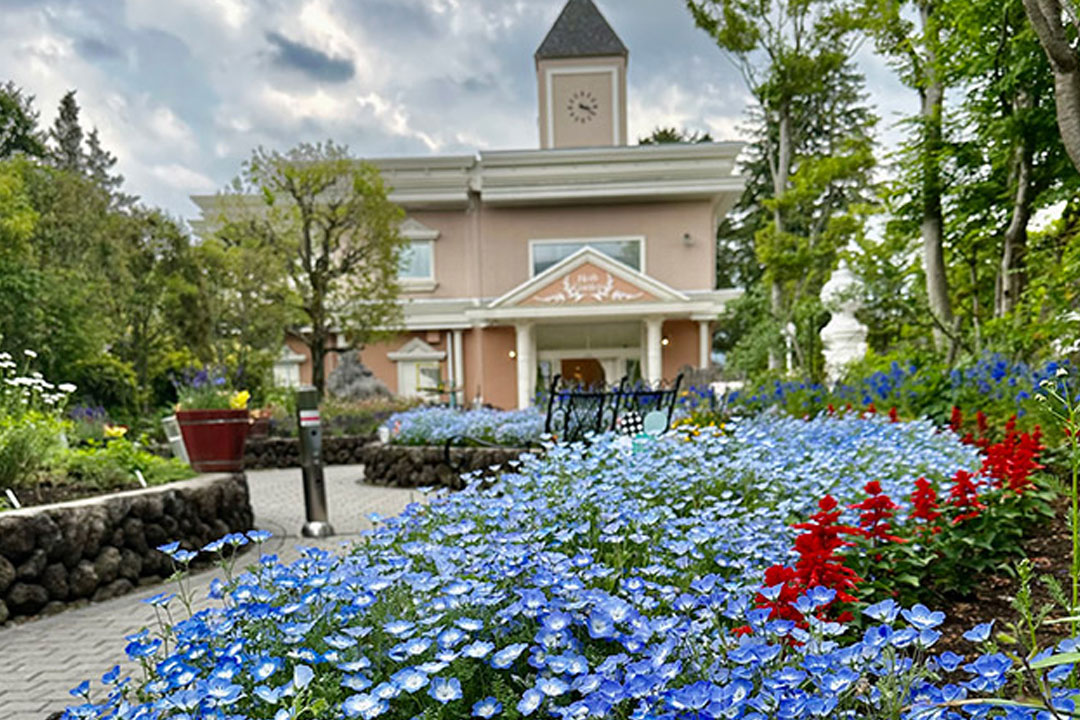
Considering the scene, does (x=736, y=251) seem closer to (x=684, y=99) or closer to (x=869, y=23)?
(x=684, y=99)

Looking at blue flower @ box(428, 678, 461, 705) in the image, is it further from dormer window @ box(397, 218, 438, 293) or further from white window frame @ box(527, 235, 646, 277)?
dormer window @ box(397, 218, 438, 293)

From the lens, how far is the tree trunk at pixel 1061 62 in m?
3.81

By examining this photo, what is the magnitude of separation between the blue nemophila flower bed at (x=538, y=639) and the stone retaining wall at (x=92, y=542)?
5.82ft

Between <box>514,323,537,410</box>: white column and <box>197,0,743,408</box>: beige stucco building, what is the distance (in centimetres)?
25

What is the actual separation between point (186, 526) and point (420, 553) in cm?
391

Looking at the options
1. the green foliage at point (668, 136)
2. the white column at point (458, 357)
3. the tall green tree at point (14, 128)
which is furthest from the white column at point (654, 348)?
Answer: the tall green tree at point (14, 128)

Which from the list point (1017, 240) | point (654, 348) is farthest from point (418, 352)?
point (1017, 240)

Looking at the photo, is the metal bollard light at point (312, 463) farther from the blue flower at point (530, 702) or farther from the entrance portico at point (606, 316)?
the entrance portico at point (606, 316)

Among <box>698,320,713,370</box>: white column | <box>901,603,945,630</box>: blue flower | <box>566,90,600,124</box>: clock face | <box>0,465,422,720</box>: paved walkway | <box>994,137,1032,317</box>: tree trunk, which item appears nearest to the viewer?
<box>901,603,945,630</box>: blue flower

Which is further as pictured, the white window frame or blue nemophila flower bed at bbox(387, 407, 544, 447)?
the white window frame

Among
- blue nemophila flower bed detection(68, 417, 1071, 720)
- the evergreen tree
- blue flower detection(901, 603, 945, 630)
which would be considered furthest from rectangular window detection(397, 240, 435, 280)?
the evergreen tree

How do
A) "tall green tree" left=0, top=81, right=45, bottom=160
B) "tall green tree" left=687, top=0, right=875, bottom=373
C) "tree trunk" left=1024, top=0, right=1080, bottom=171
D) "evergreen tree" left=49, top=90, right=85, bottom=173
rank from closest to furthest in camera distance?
1. "tree trunk" left=1024, top=0, right=1080, bottom=171
2. "tall green tree" left=687, top=0, right=875, bottom=373
3. "tall green tree" left=0, top=81, right=45, bottom=160
4. "evergreen tree" left=49, top=90, right=85, bottom=173

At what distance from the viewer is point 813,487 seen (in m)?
3.23

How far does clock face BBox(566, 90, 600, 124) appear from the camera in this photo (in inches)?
877
